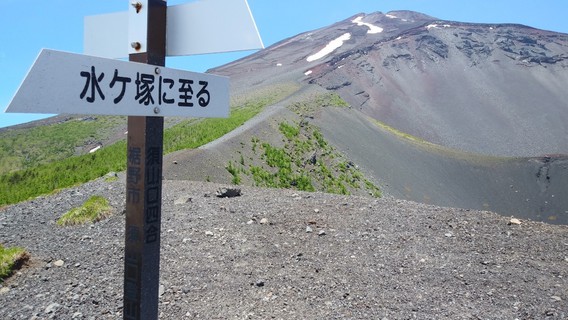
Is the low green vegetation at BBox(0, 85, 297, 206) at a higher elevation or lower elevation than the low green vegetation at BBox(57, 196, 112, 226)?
lower

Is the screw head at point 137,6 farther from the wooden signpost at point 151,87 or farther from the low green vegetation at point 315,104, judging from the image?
the low green vegetation at point 315,104

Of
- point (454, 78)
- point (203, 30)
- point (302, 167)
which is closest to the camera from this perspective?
point (203, 30)

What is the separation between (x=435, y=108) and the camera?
5056 cm

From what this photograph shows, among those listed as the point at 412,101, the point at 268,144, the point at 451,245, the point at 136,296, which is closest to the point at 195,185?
the point at 451,245

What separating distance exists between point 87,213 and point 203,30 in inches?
222

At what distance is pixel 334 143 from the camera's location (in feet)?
84.7

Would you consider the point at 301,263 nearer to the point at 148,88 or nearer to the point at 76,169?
the point at 148,88

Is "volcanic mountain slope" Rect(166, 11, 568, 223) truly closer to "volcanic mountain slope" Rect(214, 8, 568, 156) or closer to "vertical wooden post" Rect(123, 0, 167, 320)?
"volcanic mountain slope" Rect(214, 8, 568, 156)

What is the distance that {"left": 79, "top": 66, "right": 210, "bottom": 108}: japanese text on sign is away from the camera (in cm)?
237

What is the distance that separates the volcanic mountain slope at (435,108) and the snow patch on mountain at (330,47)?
205 mm

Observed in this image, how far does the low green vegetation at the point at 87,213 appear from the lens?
23.7ft

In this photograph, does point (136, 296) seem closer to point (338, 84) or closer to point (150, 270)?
point (150, 270)

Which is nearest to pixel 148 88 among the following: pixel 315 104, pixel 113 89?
pixel 113 89

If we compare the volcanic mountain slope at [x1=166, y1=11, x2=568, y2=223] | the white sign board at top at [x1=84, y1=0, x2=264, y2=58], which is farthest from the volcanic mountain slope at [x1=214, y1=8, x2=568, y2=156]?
the white sign board at top at [x1=84, y1=0, x2=264, y2=58]
